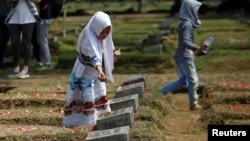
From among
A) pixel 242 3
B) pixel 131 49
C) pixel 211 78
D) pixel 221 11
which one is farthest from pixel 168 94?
pixel 221 11

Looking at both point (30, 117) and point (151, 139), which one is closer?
point (151, 139)

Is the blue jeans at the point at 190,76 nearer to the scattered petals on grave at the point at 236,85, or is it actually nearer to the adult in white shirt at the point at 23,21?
the scattered petals on grave at the point at 236,85

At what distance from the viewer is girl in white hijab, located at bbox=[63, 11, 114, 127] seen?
652cm

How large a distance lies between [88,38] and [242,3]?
31.0m

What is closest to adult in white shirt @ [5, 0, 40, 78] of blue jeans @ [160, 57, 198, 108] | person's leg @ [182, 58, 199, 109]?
blue jeans @ [160, 57, 198, 108]

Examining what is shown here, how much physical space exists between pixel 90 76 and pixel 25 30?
3767 mm

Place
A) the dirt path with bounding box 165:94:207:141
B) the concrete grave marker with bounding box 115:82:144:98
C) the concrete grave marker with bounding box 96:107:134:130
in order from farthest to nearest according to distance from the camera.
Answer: the concrete grave marker with bounding box 115:82:144:98
the dirt path with bounding box 165:94:207:141
the concrete grave marker with bounding box 96:107:134:130

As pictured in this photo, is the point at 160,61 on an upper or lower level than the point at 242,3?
upper

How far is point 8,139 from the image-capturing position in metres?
5.86

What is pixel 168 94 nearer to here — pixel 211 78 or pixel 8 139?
pixel 211 78

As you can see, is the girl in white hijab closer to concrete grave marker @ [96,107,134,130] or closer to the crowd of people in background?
concrete grave marker @ [96,107,134,130]

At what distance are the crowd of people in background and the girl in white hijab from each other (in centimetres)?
363

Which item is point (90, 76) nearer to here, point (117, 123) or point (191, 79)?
point (117, 123)

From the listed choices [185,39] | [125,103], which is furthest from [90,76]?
[185,39]
